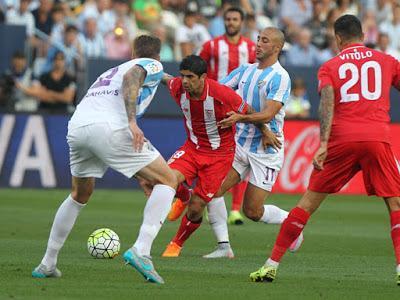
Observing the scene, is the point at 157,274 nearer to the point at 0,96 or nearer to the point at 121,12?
the point at 0,96

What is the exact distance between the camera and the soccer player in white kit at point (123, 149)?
8.99 meters

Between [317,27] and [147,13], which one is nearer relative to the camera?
[147,13]

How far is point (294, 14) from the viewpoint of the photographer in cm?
2558

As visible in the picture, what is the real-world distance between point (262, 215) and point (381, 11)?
15.2m

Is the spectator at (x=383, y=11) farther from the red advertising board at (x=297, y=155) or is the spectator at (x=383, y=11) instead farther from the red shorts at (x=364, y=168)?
the red shorts at (x=364, y=168)

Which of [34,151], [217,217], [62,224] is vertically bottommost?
[34,151]

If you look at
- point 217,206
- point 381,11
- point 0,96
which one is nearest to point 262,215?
point 217,206

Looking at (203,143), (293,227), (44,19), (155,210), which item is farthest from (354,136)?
(44,19)

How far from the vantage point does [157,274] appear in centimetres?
919

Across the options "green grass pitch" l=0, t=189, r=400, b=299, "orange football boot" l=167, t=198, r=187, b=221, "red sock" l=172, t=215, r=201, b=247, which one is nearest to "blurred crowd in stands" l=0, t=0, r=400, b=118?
"green grass pitch" l=0, t=189, r=400, b=299

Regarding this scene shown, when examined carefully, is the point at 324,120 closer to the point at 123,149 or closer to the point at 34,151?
the point at 123,149

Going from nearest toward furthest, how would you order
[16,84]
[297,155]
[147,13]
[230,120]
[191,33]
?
[230,120] < [297,155] < [16,84] < [191,33] < [147,13]

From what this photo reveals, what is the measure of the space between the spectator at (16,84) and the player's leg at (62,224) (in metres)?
11.7

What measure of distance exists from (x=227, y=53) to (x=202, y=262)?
5862 mm
